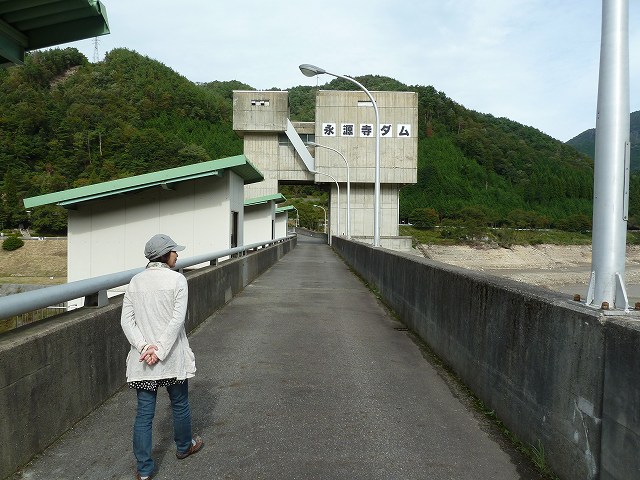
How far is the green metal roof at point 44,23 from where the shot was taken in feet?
18.1

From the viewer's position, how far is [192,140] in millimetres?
152000

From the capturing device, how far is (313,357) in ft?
23.9

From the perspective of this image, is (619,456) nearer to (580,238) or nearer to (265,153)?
(265,153)

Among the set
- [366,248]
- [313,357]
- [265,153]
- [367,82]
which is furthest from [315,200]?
[313,357]

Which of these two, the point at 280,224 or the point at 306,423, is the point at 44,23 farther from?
the point at 280,224

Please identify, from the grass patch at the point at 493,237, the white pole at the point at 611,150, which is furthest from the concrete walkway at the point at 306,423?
the grass patch at the point at 493,237

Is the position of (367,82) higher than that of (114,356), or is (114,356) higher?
(367,82)

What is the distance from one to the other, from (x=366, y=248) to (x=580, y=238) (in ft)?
316

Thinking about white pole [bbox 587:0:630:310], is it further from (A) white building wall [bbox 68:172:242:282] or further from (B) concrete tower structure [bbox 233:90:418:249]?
(B) concrete tower structure [bbox 233:90:418:249]

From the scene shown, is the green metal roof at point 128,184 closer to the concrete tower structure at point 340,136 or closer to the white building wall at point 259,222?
the white building wall at point 259,222

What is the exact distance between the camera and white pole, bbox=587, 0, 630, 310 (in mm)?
3727

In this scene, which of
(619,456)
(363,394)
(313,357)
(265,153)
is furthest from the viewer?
A: (265,153)

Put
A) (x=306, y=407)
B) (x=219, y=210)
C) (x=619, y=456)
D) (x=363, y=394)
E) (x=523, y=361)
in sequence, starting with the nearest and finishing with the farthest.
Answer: (x=619, y=456)
(x=523, y=361)
(x=306, y=407)
(x=363, y=394)
(x=219, y=210)

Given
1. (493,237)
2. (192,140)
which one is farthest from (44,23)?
(192,140)
